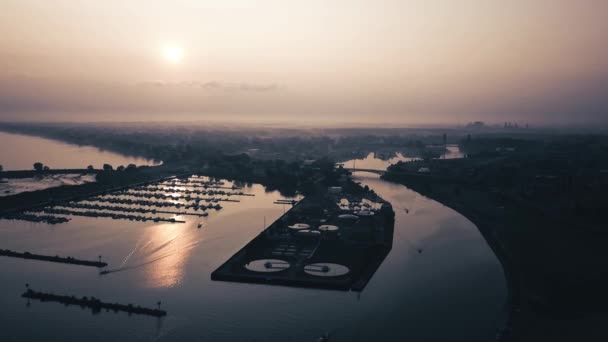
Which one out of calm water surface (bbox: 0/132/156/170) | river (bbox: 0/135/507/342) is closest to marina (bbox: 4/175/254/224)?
river (bbox: 0/135/507/342)

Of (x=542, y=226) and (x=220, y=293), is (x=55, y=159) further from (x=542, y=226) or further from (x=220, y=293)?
(x=542, y=226)

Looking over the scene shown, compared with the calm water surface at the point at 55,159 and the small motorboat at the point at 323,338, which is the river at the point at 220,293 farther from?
the calm water surface at the point at 55,159

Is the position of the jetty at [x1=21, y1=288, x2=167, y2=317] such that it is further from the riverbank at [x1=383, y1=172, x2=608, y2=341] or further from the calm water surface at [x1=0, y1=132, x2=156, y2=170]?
the calm water surface at [x1=0, y1=132, x2=156, y2=170]

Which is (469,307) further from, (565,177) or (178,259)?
(565,177)

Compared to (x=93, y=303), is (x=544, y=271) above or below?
above

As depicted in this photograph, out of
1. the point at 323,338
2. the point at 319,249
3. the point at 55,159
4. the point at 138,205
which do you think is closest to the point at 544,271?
the point at 319,249

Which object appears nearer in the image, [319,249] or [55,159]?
[319,249]
